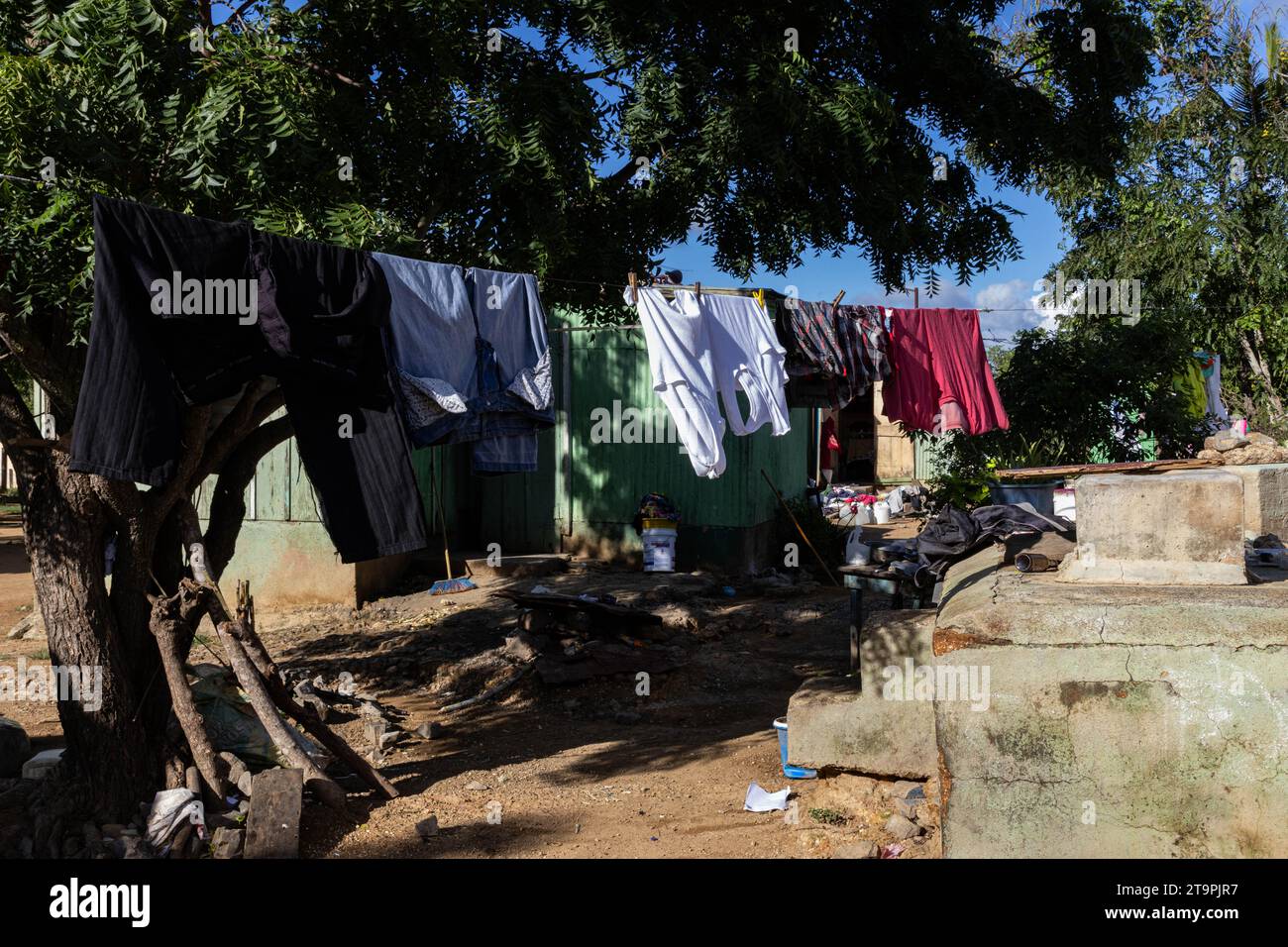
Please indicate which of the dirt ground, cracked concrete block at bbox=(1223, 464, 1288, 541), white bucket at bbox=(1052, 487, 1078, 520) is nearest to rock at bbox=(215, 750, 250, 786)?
the dirt ground

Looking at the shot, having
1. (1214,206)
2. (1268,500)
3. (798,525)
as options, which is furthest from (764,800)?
(1214,206)

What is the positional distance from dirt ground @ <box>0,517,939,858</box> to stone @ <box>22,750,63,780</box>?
0.90 meters

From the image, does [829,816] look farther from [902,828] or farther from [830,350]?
[830,350]

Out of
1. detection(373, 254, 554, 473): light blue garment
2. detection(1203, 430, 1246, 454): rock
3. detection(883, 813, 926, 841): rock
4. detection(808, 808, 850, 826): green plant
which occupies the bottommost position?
detection(808, 808, 850, 826): green plant

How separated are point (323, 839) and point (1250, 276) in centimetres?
1634

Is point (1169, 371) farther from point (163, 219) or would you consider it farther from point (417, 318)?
point (163, 219)

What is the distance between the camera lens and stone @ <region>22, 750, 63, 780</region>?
5817 mm

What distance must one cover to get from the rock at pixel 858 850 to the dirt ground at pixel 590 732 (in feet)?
0.05

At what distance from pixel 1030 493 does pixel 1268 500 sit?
11.5ft

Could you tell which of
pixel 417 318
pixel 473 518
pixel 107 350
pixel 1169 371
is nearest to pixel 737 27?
pixel 417 318

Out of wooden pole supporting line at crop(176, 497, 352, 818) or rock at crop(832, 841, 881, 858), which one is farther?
wooden pole supporting line at crop(176, 497, 352, 818)

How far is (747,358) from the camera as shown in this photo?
6.90 m

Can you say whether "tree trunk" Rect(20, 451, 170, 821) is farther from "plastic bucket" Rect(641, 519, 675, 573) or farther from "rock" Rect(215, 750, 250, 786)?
"plastic bucket" Rect(641, 519, 675, 573)

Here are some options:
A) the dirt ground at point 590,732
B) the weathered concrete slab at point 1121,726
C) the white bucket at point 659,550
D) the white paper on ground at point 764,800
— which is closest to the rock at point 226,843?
the dirt ground at point 590,732
